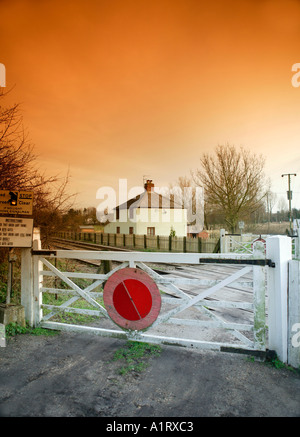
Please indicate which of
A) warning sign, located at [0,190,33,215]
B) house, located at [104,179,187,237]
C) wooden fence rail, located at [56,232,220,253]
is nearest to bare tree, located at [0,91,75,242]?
warning sign, located at [0,190,33,215]

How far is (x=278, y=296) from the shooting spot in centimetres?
354

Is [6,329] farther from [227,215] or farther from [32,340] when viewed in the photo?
[227,215]

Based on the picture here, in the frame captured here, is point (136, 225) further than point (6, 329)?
Yes

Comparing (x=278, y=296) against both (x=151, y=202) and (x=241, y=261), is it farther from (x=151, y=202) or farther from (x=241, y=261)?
(x=151, y=202)

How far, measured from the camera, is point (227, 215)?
27.7 meters

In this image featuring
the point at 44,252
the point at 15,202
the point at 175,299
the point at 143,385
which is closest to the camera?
the point at 143,385

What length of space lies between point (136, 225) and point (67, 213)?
31.0m

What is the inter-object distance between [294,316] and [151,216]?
36623 millimetres

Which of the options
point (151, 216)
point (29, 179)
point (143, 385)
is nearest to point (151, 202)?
point (151, 216)

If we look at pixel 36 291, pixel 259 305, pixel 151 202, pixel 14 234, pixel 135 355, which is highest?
pixel 151 202

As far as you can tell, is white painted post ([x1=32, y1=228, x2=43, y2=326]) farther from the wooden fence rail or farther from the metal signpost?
the wooden fence rail

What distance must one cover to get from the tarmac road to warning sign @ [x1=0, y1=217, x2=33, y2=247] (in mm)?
1815

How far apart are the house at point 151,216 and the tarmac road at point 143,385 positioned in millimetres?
35734
